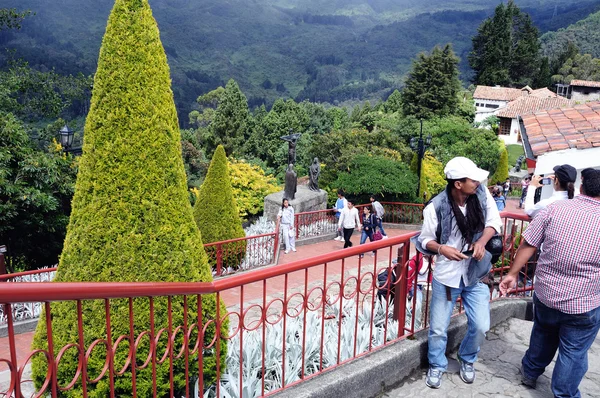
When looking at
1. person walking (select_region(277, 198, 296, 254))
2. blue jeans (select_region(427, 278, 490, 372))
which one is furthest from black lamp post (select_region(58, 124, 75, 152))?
blue jeans (select_region(427, 278, 490, 372))

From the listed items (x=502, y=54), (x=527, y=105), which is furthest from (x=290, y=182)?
(x=502, y=54)

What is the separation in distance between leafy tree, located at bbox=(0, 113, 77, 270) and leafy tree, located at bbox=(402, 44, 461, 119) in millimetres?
32546

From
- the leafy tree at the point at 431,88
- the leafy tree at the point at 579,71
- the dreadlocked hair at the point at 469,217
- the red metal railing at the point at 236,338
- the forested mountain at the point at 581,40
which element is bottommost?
the red metal railing at the point at 236,338

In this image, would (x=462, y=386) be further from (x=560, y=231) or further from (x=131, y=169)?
(x=131, y=169)

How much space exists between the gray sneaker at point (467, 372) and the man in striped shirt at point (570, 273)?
20.4 inches

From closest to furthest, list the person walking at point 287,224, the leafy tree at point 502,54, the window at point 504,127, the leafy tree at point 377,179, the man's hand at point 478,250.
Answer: the man's hand at point 478,250
the person walking at point 287,224
the leafy tree at point 377,179
the window at point 504,127
the leafy tree at point 502,54

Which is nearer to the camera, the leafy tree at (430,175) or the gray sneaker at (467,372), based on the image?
the gray sneaker at (467,372)

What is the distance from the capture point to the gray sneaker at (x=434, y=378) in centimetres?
354

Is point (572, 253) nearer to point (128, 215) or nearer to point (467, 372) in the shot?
point (467, 372)

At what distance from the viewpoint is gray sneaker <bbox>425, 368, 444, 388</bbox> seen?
139 inches

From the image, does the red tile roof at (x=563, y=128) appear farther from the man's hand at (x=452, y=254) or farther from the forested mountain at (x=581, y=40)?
the forested mountain at (x=581, y=40)

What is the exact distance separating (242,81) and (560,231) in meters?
160

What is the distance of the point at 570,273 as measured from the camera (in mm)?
3086

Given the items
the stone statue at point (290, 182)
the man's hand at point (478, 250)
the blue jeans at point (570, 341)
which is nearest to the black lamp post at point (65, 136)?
the stone statue at point (290, 182)
